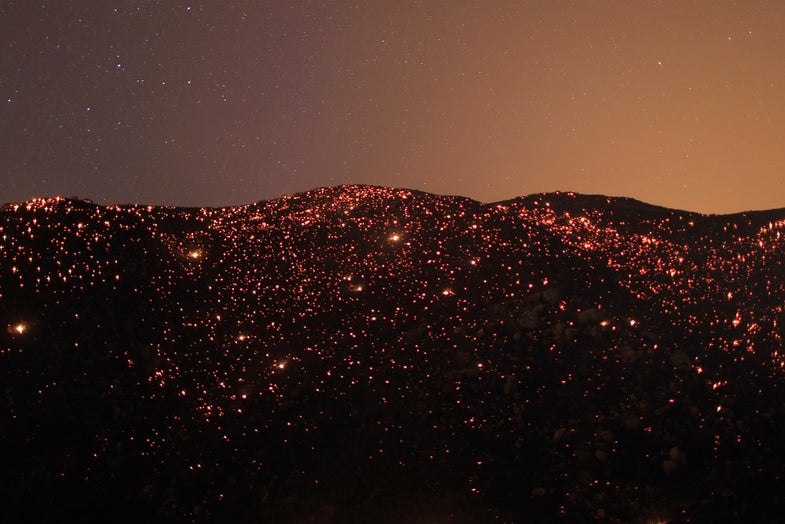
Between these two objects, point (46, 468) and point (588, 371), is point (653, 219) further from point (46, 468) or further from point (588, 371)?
point (46, 468)

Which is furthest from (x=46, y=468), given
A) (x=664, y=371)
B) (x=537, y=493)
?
(x=664, y=371)

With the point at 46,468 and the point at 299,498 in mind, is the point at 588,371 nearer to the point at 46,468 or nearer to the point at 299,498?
the point at 299,498

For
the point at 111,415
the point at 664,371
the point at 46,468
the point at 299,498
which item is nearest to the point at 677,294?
the point at 664,371

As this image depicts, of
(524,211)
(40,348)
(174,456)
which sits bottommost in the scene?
(174,456)

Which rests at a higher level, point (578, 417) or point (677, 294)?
point (677, 294)

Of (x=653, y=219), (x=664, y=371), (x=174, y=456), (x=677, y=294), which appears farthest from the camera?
(x=653, y=219)

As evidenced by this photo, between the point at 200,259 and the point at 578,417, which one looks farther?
the point at 200,259

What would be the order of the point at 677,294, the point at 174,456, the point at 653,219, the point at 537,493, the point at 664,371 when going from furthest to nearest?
the point at 653,219 < the point at 677,294 < the point at 664,371 < the point at 174,456 < the point at 537,493
